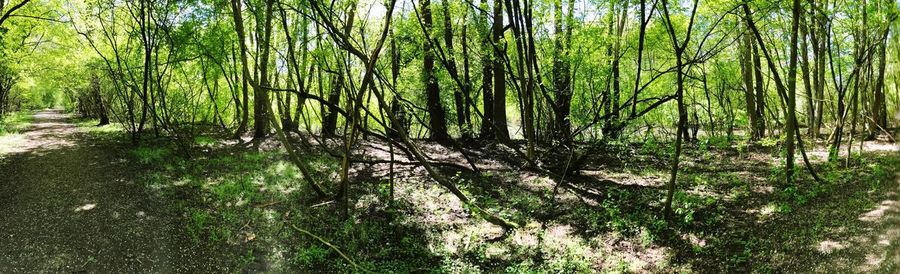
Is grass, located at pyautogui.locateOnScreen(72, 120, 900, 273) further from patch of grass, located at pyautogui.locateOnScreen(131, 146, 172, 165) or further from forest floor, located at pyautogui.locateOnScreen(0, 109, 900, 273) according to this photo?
patch of grass, located at pyautogui.locateOnScreen(131, 146, 172, 165)

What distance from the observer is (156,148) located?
1451 centimetres

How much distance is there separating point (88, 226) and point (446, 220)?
5918mm

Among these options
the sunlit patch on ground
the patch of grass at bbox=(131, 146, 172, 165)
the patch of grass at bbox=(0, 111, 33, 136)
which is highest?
the patch of grass at bbox=(0, 111, 33, 136)

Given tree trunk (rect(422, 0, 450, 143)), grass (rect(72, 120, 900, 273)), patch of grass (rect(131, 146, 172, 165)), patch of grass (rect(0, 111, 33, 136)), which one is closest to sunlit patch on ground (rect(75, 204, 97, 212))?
grass (rect(72, 120, 900, 273))

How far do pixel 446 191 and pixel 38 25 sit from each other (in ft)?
59.3

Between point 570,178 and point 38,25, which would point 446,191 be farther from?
point 38,25

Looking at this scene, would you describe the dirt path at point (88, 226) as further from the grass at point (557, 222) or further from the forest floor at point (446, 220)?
the grass at point (557, 222)

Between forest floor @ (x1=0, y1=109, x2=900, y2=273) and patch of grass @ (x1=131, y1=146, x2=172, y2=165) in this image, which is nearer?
forest floor @ (x1=0, y1=109, x2=900, y2=273)

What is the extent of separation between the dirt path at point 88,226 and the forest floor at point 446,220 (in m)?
0.03

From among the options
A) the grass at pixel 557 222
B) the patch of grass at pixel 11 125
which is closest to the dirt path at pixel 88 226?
the grass at pixel 557 222

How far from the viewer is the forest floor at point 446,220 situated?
23.7 feet

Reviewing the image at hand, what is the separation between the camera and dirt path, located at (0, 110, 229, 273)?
721 cm

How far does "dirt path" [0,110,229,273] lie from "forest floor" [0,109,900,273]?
0.03m

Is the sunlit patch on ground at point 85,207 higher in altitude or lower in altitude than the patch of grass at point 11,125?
lower
